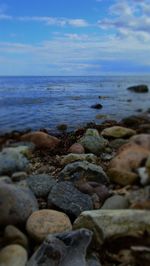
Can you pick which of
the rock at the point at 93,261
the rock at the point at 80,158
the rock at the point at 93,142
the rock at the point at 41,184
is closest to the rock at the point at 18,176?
the rock at the point at 41,184

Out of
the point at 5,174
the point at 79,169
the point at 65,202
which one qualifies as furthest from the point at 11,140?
the point at 65,202

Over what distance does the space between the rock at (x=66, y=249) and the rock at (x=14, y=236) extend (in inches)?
8.9

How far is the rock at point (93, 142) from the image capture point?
248cm

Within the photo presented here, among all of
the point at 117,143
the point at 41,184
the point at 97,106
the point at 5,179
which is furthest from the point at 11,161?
the point at 97,106

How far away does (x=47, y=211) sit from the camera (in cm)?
351

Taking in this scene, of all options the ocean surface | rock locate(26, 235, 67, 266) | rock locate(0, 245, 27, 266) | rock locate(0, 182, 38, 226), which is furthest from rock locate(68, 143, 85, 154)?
rock locate(0, 245, 27, 266)

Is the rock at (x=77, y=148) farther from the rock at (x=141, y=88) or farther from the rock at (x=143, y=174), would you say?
the rock at (x=143, y=174)

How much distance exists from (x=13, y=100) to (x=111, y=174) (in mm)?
972

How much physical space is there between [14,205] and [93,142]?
702 millimetres

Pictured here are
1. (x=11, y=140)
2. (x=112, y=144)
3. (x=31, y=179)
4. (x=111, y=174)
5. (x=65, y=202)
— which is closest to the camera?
(x=111, y=174)

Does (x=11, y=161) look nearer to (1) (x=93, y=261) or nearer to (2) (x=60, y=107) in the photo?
(2) (x=60, y=107)

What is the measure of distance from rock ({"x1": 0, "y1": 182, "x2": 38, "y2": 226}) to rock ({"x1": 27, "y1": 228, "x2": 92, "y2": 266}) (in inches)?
11.3

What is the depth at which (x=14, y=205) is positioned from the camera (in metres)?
2.75

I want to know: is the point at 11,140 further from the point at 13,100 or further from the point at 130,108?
the point at 130,108
